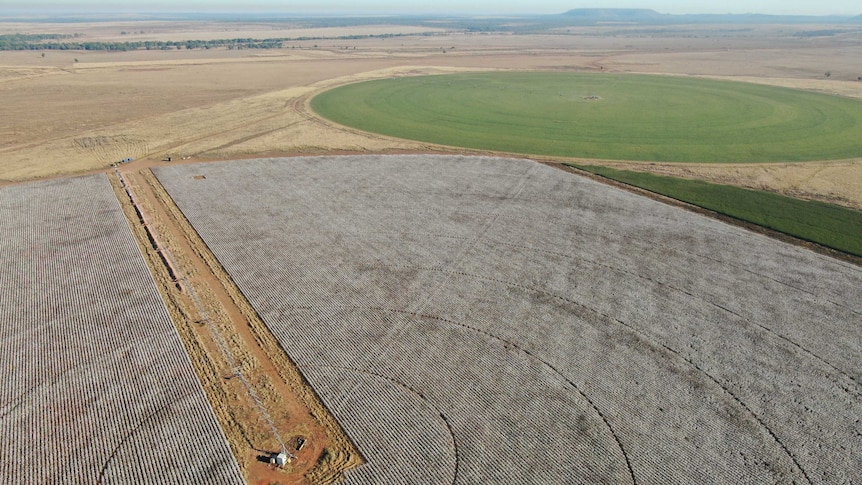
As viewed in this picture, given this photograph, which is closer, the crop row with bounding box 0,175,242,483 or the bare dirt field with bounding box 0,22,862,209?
the crop row with bounding box 0,175,242,483

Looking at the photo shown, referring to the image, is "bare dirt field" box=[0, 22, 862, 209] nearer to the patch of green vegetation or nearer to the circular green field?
the patch of green vegetation

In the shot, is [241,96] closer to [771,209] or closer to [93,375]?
[93,375]

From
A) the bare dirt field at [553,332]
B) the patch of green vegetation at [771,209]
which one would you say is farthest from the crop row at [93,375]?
the patch of green vegetation at [771,209]

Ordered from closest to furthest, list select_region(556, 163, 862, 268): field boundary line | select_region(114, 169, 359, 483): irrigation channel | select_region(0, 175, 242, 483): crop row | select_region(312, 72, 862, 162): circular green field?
1. select_region(0, 175, 242, 483): crop row
2. select_region(114, 169, 359, 483): irrigation channel
3. select_region(556, 163, 862, 268): field boundary line
4. select_region(312, 72, 862, 162): circular green field

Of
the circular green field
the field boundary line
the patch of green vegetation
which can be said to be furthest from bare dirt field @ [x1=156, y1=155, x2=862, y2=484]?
the circular green field

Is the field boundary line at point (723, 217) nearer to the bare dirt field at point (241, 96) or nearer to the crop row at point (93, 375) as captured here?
the bare dirt field at point (241, 96)
